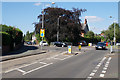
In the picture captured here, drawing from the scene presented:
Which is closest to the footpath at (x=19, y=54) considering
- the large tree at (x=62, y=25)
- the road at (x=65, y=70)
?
the road at (x=65, y=70)

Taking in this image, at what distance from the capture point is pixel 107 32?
7556 cm

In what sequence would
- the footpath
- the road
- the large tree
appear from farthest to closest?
the large tree → the footpath → the road

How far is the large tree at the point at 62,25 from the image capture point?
52969 millimetres

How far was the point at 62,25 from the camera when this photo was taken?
5431cm

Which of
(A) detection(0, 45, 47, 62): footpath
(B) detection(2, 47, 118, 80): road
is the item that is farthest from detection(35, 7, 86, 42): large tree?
(B) detection(2, 47, 118, 80): road

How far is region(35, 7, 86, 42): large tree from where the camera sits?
53.0m

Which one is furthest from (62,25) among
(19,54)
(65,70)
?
(65,70)

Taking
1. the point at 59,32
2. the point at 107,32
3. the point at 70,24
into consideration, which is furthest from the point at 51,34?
the point at 107,32

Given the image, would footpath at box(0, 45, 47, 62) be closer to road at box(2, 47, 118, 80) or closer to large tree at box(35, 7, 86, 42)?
road at box(2, 47, 118, 80)

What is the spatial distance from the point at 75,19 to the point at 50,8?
29.0ft

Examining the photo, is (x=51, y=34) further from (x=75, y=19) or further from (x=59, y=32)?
(x=75, y=19)

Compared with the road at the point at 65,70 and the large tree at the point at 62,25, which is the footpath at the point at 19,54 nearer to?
the road at the point at 65,70

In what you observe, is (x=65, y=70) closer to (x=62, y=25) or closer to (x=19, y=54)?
(x=19, y=54)

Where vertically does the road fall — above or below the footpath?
below
